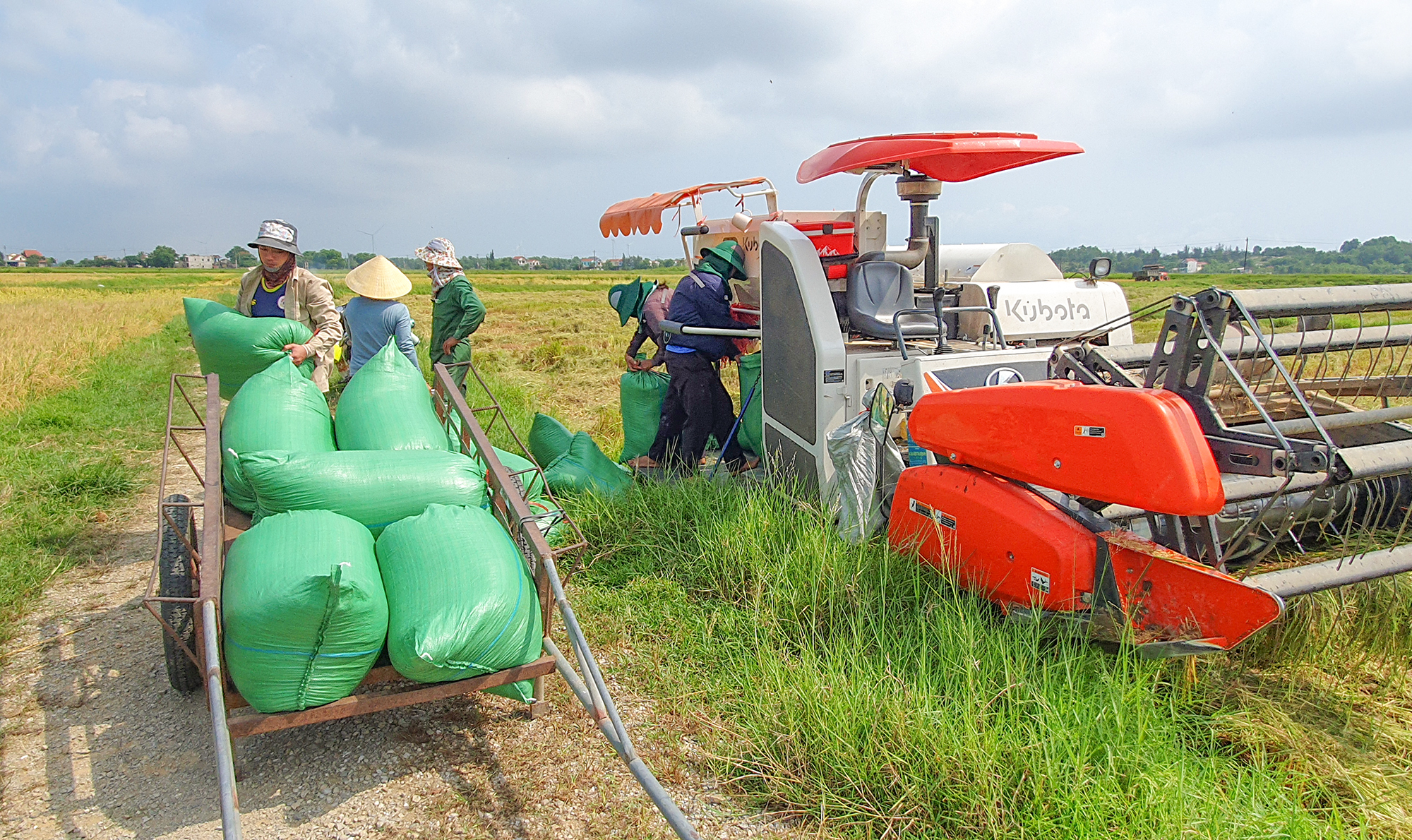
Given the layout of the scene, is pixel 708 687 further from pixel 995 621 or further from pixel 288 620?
pixel 288 620

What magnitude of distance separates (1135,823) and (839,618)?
1379mm

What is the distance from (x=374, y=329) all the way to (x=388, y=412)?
Answer: 2243 mm

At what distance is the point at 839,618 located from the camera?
11.4 feet

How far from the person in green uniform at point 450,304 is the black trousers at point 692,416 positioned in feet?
5.40

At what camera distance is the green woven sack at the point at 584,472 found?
5395mm

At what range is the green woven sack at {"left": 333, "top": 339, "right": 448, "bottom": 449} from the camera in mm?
3730

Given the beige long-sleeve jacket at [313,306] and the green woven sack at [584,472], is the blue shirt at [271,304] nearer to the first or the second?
the beige long-sleeve jacket at [313,306]

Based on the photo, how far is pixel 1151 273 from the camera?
7.01 metres

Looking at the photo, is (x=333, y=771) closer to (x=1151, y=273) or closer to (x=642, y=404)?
(x=642, y=404)

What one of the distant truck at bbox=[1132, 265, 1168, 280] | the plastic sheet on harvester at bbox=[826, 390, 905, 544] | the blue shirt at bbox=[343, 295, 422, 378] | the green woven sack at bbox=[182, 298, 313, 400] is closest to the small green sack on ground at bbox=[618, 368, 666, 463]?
the blue shirt at bbox=[343, 295, 422, 378]

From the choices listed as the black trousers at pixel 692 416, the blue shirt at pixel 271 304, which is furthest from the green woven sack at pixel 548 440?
the blue shirt at pixel 271 304

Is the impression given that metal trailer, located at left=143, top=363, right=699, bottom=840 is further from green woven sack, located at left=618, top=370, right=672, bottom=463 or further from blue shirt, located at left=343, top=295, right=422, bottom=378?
green woven sack, located at left=618, top=370, right=672, bottom=463

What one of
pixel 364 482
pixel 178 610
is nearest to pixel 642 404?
pixel 364 482

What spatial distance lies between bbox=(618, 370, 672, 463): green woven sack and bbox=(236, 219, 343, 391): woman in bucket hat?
197cm
